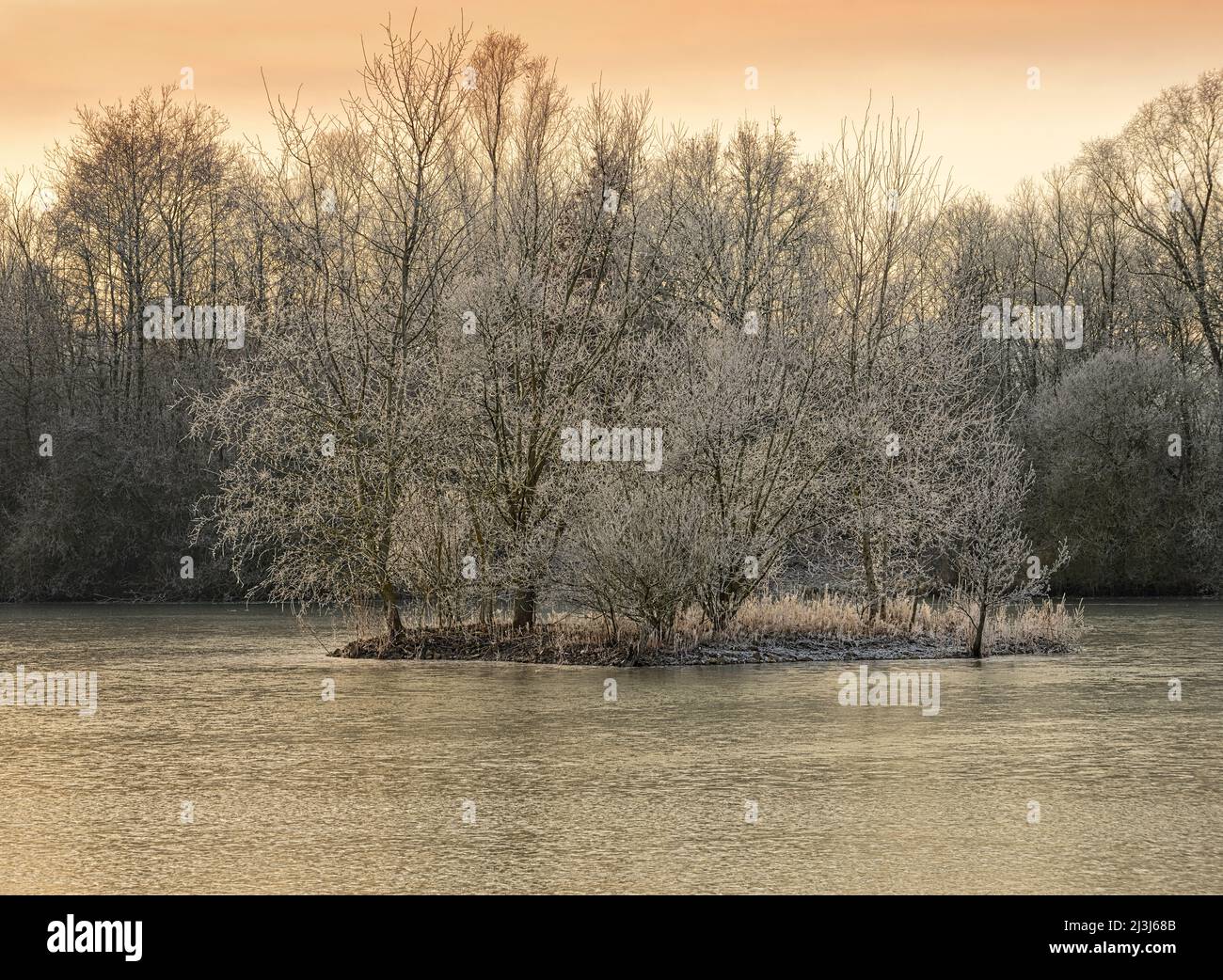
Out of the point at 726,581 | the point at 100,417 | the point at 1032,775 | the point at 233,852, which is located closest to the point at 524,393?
the point at 726,581

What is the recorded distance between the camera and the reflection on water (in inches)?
379

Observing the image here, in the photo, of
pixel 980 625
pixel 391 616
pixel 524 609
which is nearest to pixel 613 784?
pixel 980 625

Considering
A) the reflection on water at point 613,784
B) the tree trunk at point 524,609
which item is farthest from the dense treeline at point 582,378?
the reflection on water at point 613,784

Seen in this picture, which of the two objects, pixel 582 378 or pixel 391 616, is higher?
pixel 582 378

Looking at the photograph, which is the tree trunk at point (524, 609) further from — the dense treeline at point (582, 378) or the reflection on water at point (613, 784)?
the reflection on water at point (613, 784)

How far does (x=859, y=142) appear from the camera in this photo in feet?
107

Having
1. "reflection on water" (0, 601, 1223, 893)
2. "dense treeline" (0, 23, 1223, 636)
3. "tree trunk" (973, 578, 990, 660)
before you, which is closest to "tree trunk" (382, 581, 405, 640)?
"dense treeline" (0, 23, 1223, 636)

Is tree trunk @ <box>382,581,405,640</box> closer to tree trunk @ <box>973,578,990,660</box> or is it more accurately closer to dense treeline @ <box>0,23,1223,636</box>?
dense treeline @ <box>0,23,1223,636</box>

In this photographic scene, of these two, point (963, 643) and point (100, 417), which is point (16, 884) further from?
point (100, 417)

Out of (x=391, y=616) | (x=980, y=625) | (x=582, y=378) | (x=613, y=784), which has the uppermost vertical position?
(x=582, y=378)

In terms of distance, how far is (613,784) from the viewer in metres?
12.9

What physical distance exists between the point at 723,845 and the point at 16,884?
15.1 ft

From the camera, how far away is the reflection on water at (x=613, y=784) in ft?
31.6

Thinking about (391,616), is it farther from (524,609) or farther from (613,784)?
(613,784)
